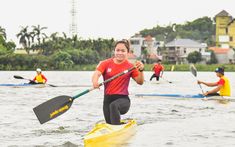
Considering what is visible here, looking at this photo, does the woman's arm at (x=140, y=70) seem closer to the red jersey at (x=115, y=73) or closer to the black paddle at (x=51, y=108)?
the red jersey at (x=115, y=73)

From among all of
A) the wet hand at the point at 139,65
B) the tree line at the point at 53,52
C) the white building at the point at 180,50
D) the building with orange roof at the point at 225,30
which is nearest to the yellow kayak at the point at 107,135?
the wet hand at the point at 139,65

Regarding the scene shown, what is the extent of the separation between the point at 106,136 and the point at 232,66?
113023 mm

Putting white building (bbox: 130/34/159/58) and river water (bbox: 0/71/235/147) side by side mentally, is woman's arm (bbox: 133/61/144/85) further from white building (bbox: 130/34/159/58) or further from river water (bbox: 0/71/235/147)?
white building (bbox: 130/34/159/58)

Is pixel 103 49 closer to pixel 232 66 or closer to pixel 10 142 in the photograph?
pixel 232 66

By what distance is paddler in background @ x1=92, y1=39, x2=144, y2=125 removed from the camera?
11531mm

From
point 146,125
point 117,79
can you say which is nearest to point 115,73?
point 117,79

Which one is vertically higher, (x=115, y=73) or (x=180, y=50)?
(x=115, y=73)

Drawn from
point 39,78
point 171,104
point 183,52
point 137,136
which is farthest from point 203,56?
point 137,136

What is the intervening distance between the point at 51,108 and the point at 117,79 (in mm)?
1630

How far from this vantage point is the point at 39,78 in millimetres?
34094

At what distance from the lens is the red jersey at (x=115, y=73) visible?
38.4 feet

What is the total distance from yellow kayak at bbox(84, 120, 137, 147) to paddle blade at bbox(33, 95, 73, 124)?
1.13 meters

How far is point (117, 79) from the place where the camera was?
11.7 metres

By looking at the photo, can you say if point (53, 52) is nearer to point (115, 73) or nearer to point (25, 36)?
point (25, 36)
